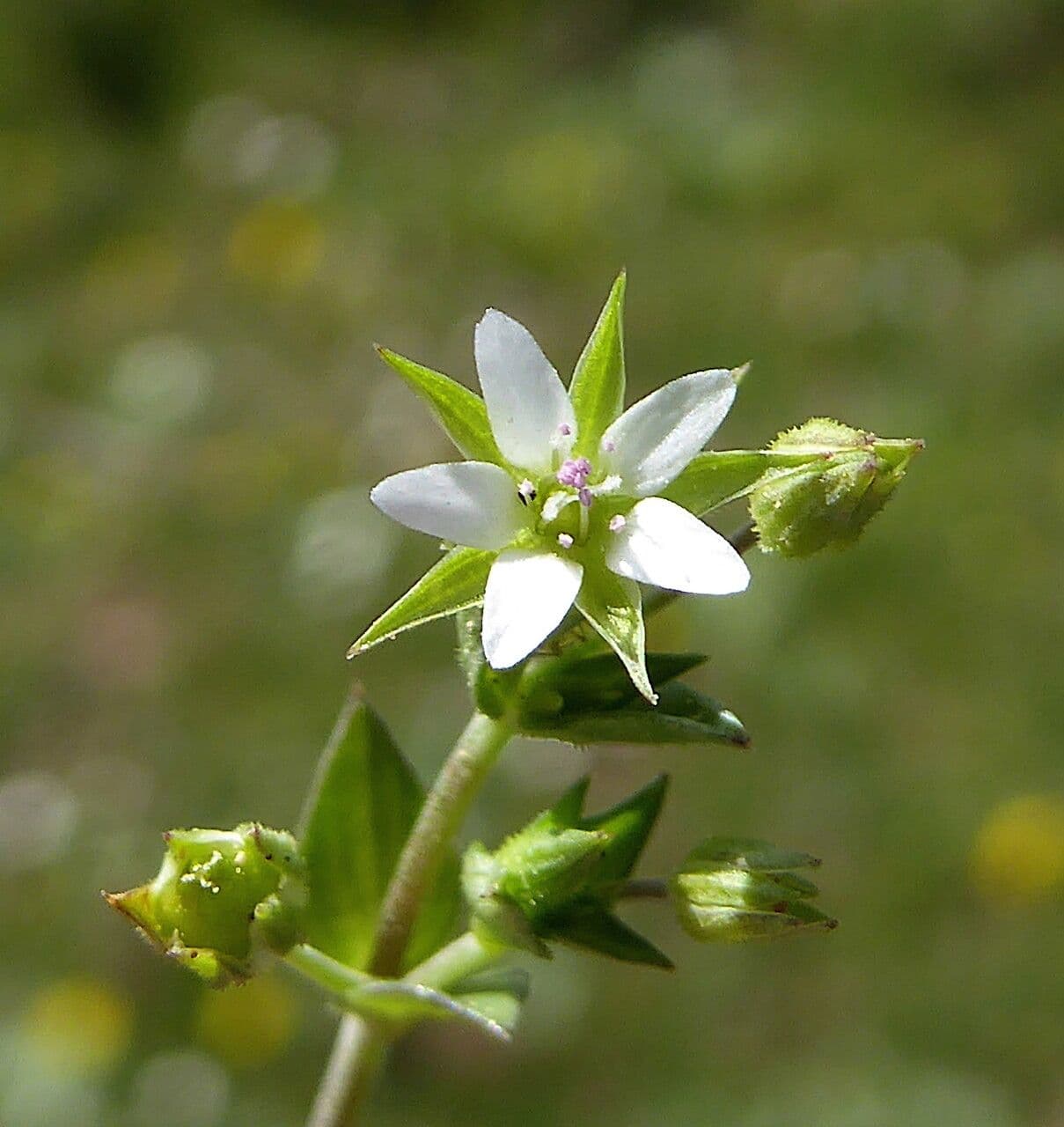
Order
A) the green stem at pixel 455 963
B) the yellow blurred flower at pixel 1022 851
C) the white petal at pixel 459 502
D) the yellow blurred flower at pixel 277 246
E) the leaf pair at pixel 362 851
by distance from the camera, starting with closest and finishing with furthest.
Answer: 1. the white petal at pixel 459 502
2. the green stem at pixel 455 963
3. the leaf pair at pixel 362 851
4. the yellow blurred flower at pixel 1022 851
5. the yellow blurred flower at pixel 277 246

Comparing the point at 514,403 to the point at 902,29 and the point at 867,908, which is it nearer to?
the point at 867,908

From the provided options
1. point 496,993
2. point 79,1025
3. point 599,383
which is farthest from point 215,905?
point 79,1025

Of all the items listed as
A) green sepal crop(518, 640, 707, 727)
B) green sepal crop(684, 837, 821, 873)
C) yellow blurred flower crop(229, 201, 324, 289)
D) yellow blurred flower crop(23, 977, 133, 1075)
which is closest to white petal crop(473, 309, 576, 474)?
green sepal crop(518, 640, 707, 727)

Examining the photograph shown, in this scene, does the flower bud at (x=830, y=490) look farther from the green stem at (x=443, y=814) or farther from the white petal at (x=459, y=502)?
the green stem at (x=443, y=814)

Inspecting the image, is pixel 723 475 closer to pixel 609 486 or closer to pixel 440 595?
pixel 609 486

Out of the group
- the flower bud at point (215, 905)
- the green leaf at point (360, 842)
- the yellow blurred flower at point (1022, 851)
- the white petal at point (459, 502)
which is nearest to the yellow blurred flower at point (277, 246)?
the yellow blurred flower at point (1022, 851)

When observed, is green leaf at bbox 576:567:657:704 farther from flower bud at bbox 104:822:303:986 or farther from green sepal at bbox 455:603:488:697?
flower bud at bbox 104:822:303:986

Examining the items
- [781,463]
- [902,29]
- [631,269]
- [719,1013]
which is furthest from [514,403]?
[902,29]
